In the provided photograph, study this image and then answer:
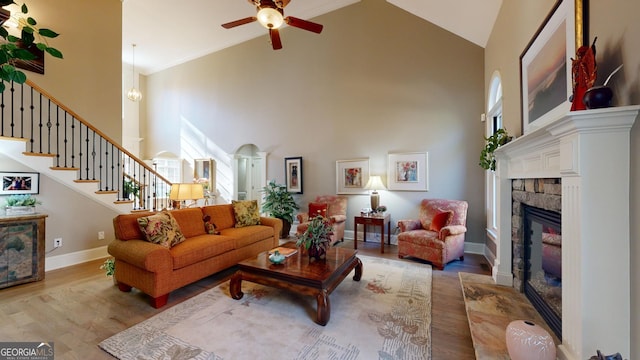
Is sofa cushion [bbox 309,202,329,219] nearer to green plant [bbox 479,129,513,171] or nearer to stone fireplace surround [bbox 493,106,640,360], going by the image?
green plant [bbox 479,129,513,171]

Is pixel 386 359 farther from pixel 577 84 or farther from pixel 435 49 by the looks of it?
→ pixel 435 49

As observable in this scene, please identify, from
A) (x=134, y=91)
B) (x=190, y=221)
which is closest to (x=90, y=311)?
(x=190, y=221)

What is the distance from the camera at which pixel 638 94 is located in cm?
125

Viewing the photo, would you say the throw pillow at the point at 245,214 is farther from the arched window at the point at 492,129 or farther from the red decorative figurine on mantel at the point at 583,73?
the red decorative figurine on mantel at the point at 583,73

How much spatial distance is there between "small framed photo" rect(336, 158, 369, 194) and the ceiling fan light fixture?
3.09m

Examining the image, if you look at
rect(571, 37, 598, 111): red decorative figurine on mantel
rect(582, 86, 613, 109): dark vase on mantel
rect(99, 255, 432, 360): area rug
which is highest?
rect(571, 37, 598, 111): red decorative figurine on mantel

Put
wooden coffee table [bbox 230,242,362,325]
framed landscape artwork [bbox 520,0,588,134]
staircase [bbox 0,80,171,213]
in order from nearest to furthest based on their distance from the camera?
framed landscape artwork [bbox 520,0,588,134]
wooden coffee table [bbox 230,242,362,325]
staircase [bbox 0,80,171,213]

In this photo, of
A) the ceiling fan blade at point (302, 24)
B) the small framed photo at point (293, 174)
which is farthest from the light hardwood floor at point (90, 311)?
the ceiling fan blade at point (302, 24)

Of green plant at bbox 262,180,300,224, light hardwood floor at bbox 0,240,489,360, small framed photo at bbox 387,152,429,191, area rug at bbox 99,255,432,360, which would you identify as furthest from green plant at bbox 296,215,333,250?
green plant at bbox 262,180,300,224

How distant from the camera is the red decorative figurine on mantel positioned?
140cm

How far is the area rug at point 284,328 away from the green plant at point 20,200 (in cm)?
266

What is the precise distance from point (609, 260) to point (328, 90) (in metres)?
5.08

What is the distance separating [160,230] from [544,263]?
12.3 ft

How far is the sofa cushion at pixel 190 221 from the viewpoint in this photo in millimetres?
3525
